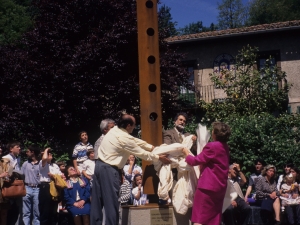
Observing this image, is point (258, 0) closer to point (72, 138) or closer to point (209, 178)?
point (72, 138)

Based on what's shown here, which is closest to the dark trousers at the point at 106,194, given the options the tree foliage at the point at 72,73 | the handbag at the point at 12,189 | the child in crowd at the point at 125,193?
the handbag at the point at 12,189

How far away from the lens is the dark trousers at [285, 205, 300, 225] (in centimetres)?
1374

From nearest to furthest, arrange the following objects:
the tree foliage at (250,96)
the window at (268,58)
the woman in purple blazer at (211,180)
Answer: the woman in purple blazer at (211,180) → the tree foliage at (250,96) → the window at (268,58)

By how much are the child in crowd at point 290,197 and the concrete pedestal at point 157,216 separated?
5.63 meters

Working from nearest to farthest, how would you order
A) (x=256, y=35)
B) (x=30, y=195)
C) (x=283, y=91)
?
(x=30, y=195) → (x=283, y=91) → (x=256, y=35)

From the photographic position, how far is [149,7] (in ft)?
32.2

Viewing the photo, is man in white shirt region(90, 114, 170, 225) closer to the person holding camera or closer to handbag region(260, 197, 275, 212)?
the person holding camera

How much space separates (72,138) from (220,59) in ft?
29.8

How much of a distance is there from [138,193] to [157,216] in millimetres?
4321

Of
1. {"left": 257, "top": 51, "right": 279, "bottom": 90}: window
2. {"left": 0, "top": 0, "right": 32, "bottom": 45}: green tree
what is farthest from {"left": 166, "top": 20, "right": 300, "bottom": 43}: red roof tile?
{"left": 0, "top": 0, "right": 32, "bottom": 45}: green tree

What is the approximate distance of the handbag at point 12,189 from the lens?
1176 cm

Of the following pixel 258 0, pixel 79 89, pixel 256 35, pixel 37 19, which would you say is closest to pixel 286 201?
pixel 79 89

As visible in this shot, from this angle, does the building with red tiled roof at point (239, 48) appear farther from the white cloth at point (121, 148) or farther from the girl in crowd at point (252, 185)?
the white cloth at point (121, 148)

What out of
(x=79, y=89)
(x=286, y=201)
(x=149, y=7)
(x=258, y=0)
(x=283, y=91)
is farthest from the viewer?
(x=258, y=0)
